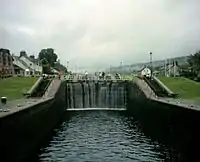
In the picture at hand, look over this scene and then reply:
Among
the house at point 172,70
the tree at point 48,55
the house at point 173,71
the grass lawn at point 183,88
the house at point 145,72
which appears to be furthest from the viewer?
the tree at point 48,55

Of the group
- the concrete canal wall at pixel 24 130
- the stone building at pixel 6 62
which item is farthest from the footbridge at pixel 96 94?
the stone building at pixel 6 62

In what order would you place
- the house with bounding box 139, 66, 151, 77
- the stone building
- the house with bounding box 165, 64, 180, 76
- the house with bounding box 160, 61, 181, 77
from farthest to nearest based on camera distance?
the house with bounding box 160, 61, 181, 77 < the house with bounding box 165, 64, 180, 76 < the stone building < the house with bounding box 139, 66, 151, 77

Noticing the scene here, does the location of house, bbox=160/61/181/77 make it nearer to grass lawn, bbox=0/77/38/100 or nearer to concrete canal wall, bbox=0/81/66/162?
grass lawn, bbox=0/77/38/100

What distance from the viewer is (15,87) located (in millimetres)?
54781

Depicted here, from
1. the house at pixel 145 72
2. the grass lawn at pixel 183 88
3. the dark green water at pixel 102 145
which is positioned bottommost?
the dark green water at pixel 102 145

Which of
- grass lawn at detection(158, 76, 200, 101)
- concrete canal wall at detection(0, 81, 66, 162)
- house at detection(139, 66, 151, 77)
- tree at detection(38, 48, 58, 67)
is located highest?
tree at detection(38, 48, 58, 67)

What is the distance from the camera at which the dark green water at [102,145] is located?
24844 millimetres

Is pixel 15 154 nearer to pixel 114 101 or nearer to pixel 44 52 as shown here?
pixel 114 101

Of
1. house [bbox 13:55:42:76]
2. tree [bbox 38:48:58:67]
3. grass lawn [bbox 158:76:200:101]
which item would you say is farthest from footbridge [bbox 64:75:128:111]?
tree [bbox 38:48:58:67]

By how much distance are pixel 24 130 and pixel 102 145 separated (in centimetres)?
610

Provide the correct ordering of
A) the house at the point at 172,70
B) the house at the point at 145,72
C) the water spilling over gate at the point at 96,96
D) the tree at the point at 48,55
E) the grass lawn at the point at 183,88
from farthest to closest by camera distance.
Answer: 1. the tree at the point at 48,55
2. the house at the point at 172,70
3. the house at the point at 145,72
4. the water spilling over gate at the point at 96,96
5. the grass lawn at the point at 183,88

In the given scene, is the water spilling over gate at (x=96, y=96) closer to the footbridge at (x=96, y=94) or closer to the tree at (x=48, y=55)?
the footbridge at (x=96, y=94)

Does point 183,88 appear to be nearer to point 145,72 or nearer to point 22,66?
point 145,72

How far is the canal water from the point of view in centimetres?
2491
